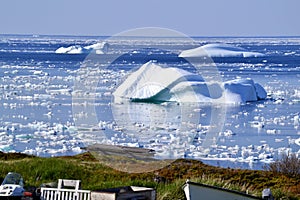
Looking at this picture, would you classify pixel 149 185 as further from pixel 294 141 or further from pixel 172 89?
pixel 172 89

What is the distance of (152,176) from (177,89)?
19.4 metres

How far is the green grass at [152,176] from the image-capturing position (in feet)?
46.1

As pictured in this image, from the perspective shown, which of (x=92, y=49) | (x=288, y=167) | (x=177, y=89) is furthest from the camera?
(x=92, y=49)

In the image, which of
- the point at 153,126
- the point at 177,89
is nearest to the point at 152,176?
the point at 153,126

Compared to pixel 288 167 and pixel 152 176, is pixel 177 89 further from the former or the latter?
pixel 152 176

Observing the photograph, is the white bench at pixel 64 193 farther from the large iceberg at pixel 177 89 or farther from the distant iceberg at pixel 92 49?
the distant iceberg at pixel 92 49

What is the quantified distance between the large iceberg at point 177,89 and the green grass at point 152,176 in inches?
658

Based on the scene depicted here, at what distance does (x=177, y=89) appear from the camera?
3522 cm

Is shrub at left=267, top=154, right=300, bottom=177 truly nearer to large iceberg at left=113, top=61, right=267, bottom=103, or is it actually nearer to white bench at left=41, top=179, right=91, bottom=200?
white bench at left=41, top=179, right=91, bottom=200

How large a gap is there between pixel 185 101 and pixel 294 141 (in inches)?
400

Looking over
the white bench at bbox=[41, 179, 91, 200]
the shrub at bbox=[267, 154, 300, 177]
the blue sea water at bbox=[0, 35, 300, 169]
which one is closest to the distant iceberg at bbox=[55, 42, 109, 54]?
the blue sea water at bbox=[0, 35, 300, 169]

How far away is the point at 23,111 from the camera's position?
33812 mm

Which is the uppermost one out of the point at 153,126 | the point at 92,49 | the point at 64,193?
the point at 92,49

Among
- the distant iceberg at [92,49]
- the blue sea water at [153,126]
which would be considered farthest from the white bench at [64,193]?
the distant iceberg at [92,49]
